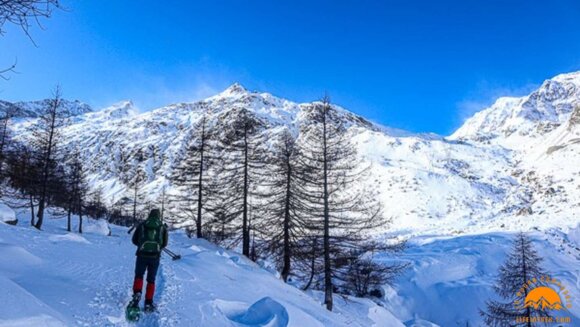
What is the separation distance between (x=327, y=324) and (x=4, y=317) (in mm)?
6128

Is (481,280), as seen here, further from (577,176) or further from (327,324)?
(577,176)

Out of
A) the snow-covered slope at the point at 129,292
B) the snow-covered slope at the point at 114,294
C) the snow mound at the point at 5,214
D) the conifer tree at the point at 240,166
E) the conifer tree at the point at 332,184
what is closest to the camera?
the snow-covered slope at the point at 114,294

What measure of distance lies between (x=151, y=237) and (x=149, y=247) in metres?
0.19

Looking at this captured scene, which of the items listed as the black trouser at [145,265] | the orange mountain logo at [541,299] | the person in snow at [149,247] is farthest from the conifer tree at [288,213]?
the orange mountain logo at [541,299]

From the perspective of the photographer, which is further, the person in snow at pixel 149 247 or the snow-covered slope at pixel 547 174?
the snow-covered slope at pixel 547 174

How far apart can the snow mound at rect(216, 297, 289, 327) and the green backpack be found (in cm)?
178

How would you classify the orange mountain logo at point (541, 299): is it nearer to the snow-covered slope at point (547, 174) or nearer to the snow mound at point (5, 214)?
the snow-covered slope at point (547, 174)

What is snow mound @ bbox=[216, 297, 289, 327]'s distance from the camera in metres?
6.30

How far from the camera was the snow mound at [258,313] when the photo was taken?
630 cm

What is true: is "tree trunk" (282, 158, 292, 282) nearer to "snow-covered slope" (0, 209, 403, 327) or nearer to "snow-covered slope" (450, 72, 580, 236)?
"snow-covered slope" (0, 209, 403, 327)

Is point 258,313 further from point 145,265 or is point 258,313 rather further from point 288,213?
point 288,213

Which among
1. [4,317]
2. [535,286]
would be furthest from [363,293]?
[4,317]

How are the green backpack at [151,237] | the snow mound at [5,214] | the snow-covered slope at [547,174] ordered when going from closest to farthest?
the green backpack at [151,237] < the snow mound at [5,214] < the snow-covered slope at [547,174]

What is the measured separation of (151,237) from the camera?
21.3 ft
